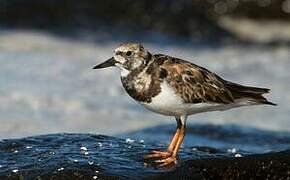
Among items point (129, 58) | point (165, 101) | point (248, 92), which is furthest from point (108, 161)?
point (248, 92)

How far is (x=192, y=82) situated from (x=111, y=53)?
8.08 m

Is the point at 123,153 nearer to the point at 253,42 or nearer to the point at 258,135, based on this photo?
the point at 258,135

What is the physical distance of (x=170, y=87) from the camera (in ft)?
17.9

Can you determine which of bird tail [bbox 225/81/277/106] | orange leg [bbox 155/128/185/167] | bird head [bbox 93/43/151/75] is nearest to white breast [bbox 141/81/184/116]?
bird head [bbox 93/43/151/75]

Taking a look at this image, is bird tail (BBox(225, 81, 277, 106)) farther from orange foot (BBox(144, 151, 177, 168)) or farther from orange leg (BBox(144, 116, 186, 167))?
orange foot (BBox(144, 151, 177, 168))

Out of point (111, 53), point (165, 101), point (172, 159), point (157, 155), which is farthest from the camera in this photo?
point (111, 53)

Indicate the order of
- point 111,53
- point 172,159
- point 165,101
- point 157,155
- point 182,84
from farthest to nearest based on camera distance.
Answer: point 111,53, point 157,155, point 172,159, point 182,84, point 165,101

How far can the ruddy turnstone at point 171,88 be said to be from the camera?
214 inches

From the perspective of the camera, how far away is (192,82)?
561cm

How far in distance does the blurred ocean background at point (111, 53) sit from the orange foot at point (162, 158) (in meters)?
3.57

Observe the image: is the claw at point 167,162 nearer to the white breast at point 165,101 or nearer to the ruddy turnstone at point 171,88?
the ruddy turnstone at point 171,88

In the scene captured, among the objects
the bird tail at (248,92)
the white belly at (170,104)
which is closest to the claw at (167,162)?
the white belly at (170,104)

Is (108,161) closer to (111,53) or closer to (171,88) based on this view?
(171,88)

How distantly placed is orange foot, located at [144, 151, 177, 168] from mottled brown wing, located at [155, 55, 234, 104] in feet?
1.30
